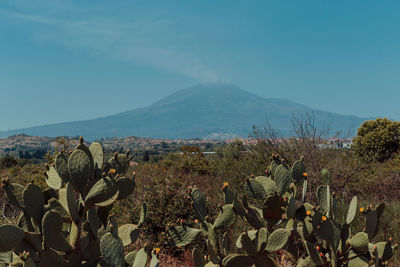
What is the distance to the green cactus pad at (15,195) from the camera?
2217 millimetres

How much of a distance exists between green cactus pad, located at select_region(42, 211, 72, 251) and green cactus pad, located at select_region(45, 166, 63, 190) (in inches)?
17.1

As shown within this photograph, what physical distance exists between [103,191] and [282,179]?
138 cm

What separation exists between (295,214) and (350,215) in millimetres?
494

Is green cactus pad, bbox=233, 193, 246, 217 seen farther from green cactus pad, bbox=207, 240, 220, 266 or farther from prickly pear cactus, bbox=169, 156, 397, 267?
green cactus pad, bbox=207, 240, 220, 266

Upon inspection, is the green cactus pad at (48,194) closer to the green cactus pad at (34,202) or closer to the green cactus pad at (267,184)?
the green cactus pad at (34,202)

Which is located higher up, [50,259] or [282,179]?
[282,179]

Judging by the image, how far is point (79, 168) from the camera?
2.37 meters

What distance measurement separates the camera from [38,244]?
88.2 inches

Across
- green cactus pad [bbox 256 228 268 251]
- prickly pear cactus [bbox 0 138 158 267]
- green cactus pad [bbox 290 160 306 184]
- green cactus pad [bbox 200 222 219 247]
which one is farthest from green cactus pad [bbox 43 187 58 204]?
green cactus pad [bbox 290 160 306 184]

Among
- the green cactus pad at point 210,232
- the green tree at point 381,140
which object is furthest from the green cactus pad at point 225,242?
the green tree at point 381,140

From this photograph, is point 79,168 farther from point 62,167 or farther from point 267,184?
point 267,184

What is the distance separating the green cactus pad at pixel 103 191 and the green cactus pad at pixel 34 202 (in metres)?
0.29

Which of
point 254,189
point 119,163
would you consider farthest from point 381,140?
point 119,163

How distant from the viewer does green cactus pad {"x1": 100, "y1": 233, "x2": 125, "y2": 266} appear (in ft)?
7.18
